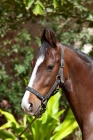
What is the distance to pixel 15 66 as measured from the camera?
7.00 metres

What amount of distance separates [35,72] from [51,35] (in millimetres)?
338

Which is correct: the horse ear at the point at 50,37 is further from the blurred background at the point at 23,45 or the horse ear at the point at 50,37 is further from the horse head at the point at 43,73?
the blurred background at the point at 23,45

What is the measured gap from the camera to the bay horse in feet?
10.5

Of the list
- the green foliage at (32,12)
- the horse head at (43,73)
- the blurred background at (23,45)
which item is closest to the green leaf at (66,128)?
the blurred background at (23,45)

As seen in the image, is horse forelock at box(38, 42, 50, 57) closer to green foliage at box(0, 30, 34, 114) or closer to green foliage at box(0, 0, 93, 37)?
green foliage at box(0, 0, 93, 37)

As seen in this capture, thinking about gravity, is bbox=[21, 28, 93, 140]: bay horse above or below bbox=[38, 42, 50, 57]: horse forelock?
below

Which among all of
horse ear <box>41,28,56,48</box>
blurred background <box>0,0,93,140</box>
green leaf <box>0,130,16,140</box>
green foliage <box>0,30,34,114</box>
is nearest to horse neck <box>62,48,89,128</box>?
horse ear <box>41,28,56,48</box>

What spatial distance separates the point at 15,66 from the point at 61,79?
3.78 meters

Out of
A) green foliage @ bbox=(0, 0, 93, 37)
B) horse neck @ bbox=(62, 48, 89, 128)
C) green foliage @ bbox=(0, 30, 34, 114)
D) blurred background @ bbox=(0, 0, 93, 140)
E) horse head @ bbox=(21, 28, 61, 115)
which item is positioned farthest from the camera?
green foliage @ bbox=(0, 30, 34, 114)

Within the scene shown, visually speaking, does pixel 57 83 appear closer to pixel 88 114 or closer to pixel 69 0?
pixel 88 114

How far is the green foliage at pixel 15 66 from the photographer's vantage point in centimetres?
695

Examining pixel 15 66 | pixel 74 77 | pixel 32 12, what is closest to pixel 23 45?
pixel 15 66

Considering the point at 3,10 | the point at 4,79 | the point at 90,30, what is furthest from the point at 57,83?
the point at 90,30

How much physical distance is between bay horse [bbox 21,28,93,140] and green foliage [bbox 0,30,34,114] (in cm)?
357
